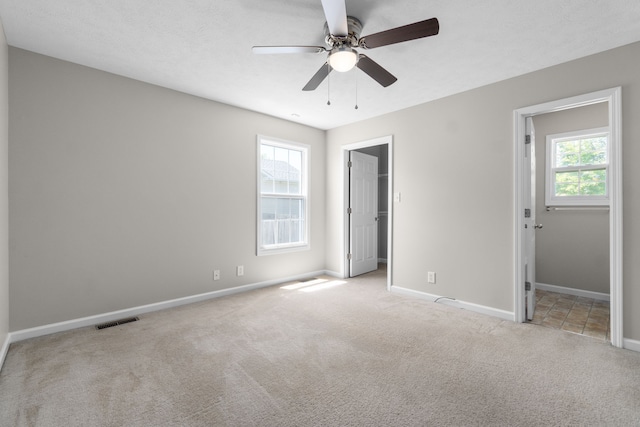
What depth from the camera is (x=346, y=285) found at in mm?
4324

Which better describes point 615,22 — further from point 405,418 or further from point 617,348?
point 405,418

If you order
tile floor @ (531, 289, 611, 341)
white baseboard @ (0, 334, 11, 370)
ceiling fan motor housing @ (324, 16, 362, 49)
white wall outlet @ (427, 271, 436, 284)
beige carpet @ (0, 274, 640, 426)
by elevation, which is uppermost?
ceiling fan motor housing @ (324, 16, 362, 49)

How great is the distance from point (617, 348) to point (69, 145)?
5.02 m

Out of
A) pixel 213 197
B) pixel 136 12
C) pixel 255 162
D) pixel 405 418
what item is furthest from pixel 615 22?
pixel 213 197

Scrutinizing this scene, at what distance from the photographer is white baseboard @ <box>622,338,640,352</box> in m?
2.32

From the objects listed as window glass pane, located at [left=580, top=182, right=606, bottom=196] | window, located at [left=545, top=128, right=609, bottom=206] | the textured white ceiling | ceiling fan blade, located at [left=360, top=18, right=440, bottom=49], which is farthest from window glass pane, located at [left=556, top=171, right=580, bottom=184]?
ceiling fan blade, located at [left=360, top=18, right=440, bottom=49]

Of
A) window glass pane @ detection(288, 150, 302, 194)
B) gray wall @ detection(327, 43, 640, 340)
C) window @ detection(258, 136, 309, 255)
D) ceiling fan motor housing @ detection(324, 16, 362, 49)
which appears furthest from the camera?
window glass pane @ detection(288, 150, 302, 194)

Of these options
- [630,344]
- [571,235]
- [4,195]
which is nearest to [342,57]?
[4,195]

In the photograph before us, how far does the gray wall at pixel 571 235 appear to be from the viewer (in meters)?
3.70

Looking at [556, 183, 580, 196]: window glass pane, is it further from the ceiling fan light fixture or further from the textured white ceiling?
the ceiling fan light fixture

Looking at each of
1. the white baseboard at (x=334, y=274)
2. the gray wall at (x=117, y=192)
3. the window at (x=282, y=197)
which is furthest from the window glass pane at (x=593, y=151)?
the gray wall at (x=117, y=192)

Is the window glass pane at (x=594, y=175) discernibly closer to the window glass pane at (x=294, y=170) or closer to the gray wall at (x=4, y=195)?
the window glass pane at (x=294, y=170)

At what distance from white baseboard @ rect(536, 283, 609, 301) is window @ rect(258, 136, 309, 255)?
3.48m

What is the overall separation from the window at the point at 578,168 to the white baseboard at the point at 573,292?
3.72 feet
